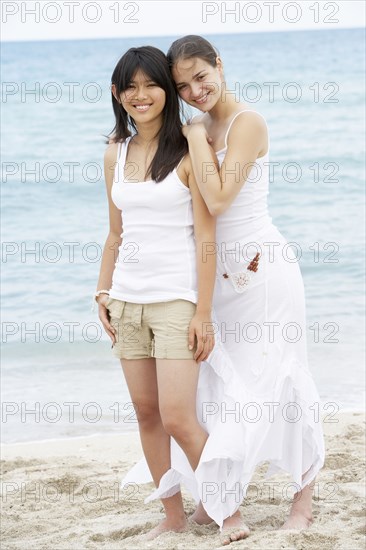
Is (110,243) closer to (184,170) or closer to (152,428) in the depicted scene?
(184,170)

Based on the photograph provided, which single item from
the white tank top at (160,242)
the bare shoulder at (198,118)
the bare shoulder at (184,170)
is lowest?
the white tank top at (160,242)

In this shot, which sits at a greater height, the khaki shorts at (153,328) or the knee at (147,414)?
the khaki shorts at (153,328)

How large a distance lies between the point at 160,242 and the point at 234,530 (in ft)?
3.64

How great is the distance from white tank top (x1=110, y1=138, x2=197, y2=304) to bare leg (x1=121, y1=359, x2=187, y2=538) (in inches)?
10.9

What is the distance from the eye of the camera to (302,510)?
3.71 meters

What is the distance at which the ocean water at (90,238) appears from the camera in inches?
245

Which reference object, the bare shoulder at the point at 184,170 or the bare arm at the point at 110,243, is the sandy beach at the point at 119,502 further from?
the bare shoulder at the point at 184,170

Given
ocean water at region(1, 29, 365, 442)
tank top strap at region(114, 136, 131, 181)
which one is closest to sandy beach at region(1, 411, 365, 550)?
ocean water at region(1, 29, 365, 442)

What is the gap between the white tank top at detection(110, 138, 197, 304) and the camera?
3373 mm

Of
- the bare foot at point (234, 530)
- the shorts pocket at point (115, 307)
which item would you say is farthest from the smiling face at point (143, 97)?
the bare foot at point (234, 530)

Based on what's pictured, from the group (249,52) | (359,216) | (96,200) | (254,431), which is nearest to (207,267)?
(254,431)

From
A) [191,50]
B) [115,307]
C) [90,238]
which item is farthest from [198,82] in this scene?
[90,238]

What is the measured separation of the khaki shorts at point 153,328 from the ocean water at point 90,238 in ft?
7.43

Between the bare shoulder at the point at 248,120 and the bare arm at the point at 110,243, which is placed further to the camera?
the bare arm at the point at 110,243
